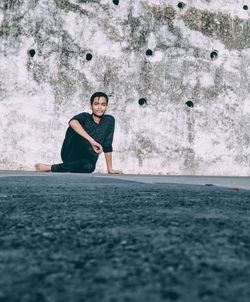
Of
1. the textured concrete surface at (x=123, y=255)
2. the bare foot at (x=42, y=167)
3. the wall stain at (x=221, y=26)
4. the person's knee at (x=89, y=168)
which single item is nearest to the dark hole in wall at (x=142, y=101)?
the person's knee at (x=89, y=168)

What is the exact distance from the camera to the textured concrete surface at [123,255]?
1.70 feet

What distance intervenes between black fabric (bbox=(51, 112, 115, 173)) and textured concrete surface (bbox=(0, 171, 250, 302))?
165 inches

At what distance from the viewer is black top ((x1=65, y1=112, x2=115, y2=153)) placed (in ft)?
17.9

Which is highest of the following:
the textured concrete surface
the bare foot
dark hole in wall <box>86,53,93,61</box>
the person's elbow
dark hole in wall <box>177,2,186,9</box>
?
dark hole in wall <box>177,2,186,9</box>

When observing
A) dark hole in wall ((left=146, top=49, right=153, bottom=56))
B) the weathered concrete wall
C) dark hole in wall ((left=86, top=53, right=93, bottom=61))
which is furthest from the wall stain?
dark hole in wall ((left=86, top=53, right=93, bottom=61))

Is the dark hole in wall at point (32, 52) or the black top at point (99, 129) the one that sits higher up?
the dark hole in wall at point (32, 52)

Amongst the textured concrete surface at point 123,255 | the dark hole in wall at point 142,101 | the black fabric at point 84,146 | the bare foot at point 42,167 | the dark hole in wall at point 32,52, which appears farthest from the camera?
the dark hole in wall at point 142,101

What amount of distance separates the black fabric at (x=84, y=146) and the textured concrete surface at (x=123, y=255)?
4186mm

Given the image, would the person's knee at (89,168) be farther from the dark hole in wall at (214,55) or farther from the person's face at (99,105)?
the dark hole in wall at (214,55)

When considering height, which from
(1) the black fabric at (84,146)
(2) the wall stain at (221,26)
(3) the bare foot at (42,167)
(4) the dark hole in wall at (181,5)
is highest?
Result: (4) the dark hole in wall at (181,5)

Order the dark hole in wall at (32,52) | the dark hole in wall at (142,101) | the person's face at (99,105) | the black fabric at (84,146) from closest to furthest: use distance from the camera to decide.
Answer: the black fabric at (84,146), the person's face at (99,105), the dark hole in wall at (32,52), the dark hole in wall at (142,101)

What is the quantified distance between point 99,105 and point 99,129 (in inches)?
23.2

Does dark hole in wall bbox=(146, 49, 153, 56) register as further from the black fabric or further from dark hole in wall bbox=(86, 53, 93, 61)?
the black fabric

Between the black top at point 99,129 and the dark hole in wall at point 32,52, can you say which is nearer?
the black top at point 99,129
